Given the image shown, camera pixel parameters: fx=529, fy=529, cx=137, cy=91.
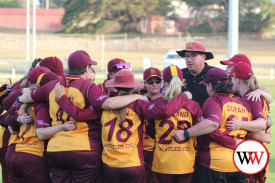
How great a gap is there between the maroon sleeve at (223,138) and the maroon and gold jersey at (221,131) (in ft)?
0.05

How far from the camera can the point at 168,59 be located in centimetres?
3669

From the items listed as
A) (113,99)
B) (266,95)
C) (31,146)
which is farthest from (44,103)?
(266,95)

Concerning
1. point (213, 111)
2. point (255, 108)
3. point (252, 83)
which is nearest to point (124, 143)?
point (213, 111)

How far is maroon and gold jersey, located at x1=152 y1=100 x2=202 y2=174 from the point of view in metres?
5.56

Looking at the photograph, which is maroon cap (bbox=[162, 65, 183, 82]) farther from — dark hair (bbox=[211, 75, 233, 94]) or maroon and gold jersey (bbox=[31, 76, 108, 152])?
maroon and gold jersey (bbox=[31, 76, 108, 152])

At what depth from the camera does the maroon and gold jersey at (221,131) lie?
5510 mm

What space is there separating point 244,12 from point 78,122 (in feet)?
192

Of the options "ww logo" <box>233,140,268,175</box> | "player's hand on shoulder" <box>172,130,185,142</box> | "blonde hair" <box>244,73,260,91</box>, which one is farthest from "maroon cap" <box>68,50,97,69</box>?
"ww logo" <box>233,140,268,175</box>

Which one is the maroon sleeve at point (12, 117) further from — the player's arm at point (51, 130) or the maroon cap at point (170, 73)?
the maroon cap at point (170, 73)

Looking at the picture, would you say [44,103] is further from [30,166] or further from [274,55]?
[274,55]

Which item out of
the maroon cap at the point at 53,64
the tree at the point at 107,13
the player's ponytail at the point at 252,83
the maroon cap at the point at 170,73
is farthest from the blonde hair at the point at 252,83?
the tree at the point at 107,13

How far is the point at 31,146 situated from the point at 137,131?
127 centimetres

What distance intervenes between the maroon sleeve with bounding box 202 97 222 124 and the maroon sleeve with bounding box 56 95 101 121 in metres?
1.18

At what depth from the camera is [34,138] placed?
6.03 meters
